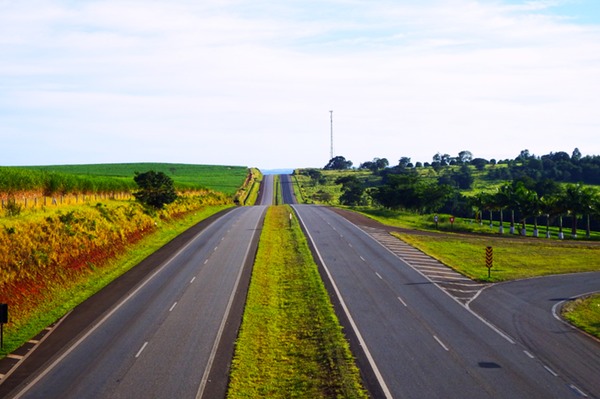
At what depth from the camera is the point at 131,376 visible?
22969mm

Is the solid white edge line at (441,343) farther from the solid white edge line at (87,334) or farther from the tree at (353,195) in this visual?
the tree at (353,195)

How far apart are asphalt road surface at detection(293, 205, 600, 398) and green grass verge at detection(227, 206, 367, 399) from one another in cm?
116

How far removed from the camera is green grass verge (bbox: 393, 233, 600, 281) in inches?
1908

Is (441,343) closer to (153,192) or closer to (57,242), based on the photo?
(57,242)

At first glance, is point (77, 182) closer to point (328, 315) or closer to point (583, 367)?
point (328, 315)

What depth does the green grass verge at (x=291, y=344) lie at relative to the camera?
21578mm

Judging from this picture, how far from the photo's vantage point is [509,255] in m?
56.9

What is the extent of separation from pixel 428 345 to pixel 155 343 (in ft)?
41.9

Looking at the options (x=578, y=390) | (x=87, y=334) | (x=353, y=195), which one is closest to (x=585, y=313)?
(x=578, y=390)

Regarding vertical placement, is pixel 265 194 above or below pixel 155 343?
above

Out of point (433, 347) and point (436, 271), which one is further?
point (436, 271)

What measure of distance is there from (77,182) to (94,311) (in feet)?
133

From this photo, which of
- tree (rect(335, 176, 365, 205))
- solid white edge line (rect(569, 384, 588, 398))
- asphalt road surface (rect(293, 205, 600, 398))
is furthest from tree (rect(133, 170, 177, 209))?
tree (rect(335, 176, 365, 205))

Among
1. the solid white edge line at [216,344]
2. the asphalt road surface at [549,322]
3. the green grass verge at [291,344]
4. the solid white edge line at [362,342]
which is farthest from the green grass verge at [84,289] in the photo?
the asphalt road surface at [549,322]
